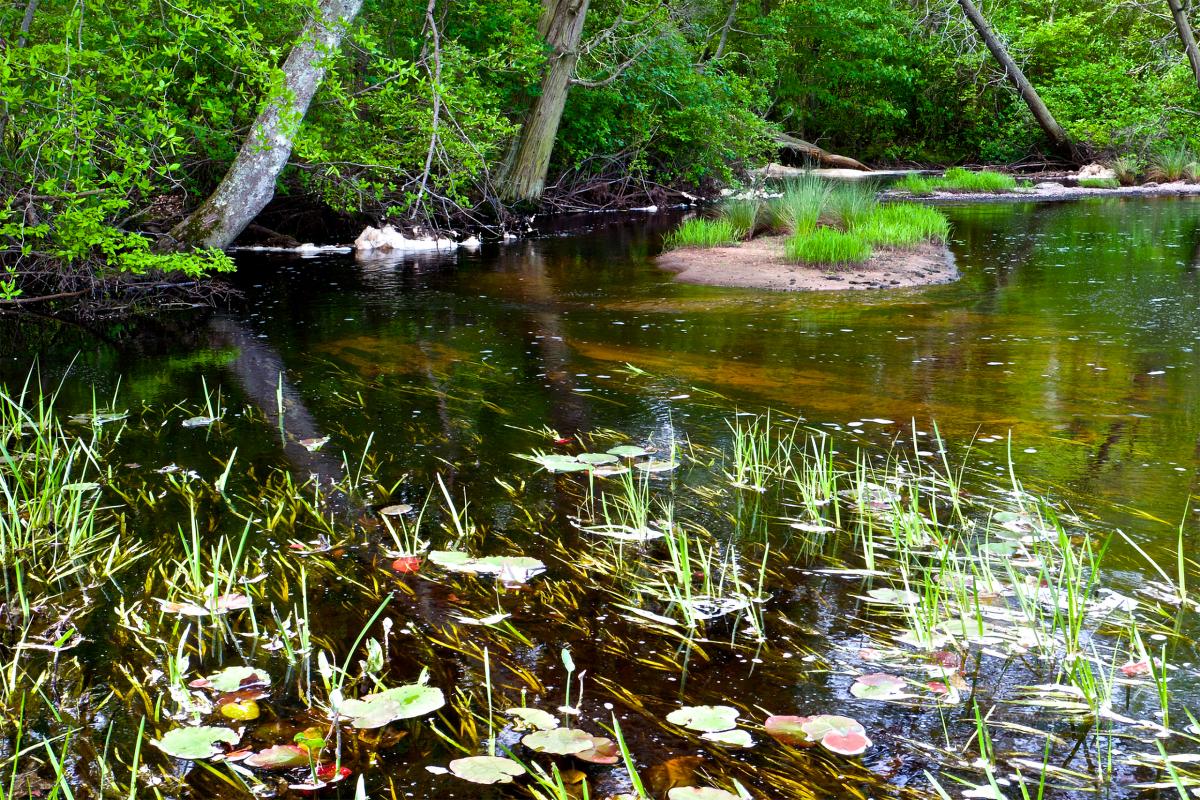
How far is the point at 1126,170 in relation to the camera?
2367 centimetres

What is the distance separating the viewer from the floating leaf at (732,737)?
8.44 feet

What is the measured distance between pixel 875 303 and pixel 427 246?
304 inches

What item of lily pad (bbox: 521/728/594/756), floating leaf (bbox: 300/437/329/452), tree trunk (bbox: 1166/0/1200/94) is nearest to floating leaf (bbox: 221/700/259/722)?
lily pad (bbox: 521/728/594/756)

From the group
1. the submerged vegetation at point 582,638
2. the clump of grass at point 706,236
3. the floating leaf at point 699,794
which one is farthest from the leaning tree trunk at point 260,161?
the floating leaf at point 699,794

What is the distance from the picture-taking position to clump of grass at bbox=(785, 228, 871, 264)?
11250 millimetres

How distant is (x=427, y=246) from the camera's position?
15281mm

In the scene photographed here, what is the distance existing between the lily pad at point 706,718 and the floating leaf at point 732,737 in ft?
0.04

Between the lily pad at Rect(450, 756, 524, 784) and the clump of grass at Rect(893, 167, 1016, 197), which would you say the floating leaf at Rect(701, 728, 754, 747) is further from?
the clump of grass at Rect(893, 167, 1016, 197)

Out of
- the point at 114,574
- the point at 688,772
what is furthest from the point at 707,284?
the point at 688,772

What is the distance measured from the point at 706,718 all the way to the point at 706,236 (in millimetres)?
11259

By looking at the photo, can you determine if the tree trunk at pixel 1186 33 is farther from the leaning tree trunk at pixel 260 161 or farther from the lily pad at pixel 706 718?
the lily pad at pixel 706 718

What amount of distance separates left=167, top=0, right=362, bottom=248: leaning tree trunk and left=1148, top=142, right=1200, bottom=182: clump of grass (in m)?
19.8

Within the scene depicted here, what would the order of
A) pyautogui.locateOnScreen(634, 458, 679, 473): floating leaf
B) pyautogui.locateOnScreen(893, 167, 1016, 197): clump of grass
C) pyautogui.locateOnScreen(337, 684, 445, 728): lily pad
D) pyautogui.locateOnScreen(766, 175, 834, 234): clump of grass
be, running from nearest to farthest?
pyautogui.locateOnScreen(337, 684, 445, 728): lily pad, pyautogui.locateOnScreen(634, 458, 679, 473): floating leaf, pyautogui.locateOnScreen(766, 175, 834, 234): clump of grass, pyautogui.locateOnScreen(893, 167, 1016, 197): clump of grass

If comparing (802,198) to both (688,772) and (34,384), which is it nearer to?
(34,384)
